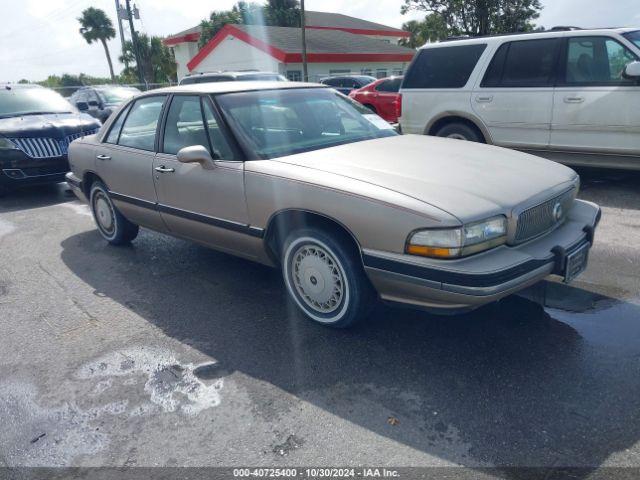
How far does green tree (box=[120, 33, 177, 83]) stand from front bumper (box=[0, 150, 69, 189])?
40870mm

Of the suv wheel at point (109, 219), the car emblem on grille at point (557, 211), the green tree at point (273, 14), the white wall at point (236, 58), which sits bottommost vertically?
the suv wheel at point (109, 219)

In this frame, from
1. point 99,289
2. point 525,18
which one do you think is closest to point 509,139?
point 99,289

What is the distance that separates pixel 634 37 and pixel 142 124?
18.1ft

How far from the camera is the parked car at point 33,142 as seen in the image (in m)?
7.84

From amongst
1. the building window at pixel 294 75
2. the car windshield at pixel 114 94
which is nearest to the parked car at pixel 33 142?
the car windshield at pixel 114 94

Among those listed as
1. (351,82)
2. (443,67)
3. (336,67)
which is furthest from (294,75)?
(443,67)

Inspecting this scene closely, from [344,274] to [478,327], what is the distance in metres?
0.95

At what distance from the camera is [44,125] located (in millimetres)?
8164

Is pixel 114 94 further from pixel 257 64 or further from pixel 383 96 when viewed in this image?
pixel 257 64

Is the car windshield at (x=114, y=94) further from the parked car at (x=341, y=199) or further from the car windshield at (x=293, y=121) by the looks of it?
the car windshield at (x=293, y=121)

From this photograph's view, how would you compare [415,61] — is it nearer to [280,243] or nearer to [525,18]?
[280,243]

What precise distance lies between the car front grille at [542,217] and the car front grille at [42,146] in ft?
23.3

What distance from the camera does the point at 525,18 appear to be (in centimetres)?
2934

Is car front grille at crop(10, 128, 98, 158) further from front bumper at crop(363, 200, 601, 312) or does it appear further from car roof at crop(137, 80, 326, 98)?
front bumper at crop(363, 200, 601, 312)
